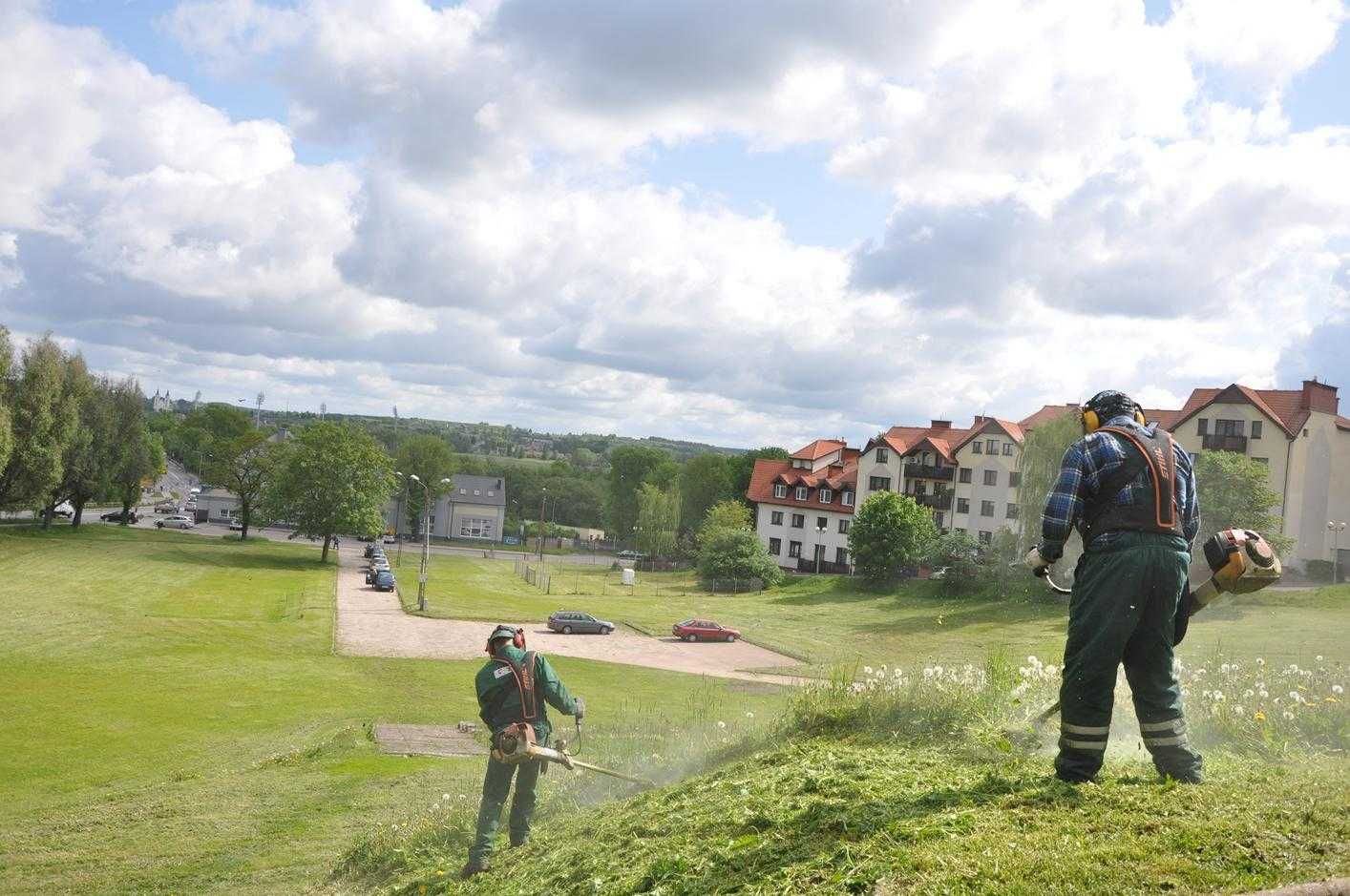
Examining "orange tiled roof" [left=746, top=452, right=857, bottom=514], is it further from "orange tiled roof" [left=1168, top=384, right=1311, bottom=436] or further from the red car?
the red car

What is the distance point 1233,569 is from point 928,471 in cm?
6341

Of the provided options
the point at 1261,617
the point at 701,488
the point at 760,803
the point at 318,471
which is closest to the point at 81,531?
the point at 318,471

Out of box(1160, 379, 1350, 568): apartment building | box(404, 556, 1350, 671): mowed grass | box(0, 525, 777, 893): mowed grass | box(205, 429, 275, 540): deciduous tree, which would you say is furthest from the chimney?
box(205, 429, 275, 540): deciduous tree

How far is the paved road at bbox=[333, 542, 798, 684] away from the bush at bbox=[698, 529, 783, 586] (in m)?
20.4

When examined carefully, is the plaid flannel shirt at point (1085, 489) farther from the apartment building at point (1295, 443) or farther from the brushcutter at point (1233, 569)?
the apartment building at point (1295, 443)

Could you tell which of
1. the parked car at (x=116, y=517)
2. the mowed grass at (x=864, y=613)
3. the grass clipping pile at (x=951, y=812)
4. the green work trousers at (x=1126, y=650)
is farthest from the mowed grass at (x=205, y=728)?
the parked car at (x=116, y=517)

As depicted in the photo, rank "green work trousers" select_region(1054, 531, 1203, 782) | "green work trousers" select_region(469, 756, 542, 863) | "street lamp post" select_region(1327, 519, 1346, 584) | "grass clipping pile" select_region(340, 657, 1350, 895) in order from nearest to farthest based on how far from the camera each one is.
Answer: "grass clipping pile" select_region(340, 657, 1350, 895)
"green work trousers" select_region(1054, 531, 1203, 782)
"green work trousers" select_region(469, 756, 542, 863)
"street lamp post" select_region(1327, 519, 1346, 584)

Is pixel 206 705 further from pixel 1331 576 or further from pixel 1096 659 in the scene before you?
pixel 1331 576

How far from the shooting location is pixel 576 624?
42.0m

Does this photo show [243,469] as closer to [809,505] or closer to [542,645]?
[809,505]

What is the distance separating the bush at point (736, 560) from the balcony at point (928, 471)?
458 inches

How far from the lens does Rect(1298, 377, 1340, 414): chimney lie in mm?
49844

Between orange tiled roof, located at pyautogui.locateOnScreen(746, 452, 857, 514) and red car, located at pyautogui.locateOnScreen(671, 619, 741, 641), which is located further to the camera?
orange tiled roof, located at pyautogui.locateOnScreen(746, 452, 857, 514)

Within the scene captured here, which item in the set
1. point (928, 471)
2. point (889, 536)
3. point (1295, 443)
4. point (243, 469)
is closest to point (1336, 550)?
point (1295, 443)
